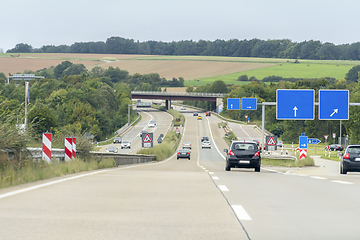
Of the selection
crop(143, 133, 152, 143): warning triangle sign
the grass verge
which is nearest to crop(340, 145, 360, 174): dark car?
the grass verge

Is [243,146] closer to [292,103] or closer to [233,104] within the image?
[292,103]

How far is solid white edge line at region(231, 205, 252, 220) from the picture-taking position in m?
7.14

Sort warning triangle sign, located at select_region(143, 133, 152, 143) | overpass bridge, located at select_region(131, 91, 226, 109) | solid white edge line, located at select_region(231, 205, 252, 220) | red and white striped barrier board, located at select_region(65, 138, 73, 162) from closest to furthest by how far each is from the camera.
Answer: solid white edge line, located at select_region(231, 205, 252, 220)
red and white striped barrier board, located at select_region(65, 138, 73, 162)
warning triangle sign, located at select_region(143, 133, 152, 143)
overpass bridge, located at select_region(131, 91, 226, 109)

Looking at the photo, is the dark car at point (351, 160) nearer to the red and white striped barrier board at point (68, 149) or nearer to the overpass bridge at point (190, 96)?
the red and white striped barrier board at point (68, 149)

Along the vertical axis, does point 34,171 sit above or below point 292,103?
below

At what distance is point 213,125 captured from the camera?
120 metres

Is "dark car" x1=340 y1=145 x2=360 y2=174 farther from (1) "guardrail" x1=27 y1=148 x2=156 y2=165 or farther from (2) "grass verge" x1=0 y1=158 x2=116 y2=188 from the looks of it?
(2) "grass verge" x1=0 y1=158 x2=116 y2=188

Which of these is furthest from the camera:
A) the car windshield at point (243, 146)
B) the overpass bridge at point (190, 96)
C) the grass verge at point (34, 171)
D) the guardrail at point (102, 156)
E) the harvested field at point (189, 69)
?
the harvested field at point (189, 69)

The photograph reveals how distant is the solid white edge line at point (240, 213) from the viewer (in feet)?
23.4

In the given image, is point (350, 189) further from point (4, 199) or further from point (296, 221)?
point (4, 199)

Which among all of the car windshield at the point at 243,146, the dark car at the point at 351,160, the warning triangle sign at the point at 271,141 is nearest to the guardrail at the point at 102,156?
the car windshield at the point at 243,146

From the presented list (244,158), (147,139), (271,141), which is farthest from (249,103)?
(244,158)

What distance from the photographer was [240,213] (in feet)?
24.6

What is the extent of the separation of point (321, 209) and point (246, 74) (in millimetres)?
179570
